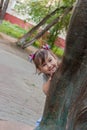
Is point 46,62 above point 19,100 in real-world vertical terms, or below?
above

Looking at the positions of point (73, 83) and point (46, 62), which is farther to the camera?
point (46, 62)

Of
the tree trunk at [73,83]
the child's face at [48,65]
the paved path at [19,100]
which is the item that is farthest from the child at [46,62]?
the paved path at [19,100]

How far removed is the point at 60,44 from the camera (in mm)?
29828

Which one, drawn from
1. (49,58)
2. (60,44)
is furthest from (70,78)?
(60,44)

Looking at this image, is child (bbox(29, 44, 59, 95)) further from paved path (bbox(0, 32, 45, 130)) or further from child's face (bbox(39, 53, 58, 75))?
paved path (bbox(0, 32, 45, 130))

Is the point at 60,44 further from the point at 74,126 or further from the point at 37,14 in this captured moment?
the point at 74,126

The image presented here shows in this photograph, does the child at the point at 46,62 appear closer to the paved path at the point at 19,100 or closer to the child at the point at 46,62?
the child at the point at 46,62

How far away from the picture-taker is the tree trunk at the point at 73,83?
281cm

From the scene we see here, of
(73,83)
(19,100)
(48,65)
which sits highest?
(48,65)

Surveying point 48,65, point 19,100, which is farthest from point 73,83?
point 19,100

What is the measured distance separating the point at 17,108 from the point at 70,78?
184 inches

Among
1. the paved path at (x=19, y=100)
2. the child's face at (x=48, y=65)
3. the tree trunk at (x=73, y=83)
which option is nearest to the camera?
the tree trunk at (x=73, y=83)

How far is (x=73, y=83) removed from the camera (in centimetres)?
293

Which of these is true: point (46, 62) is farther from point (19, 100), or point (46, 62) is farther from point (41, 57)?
point (19, 100)
